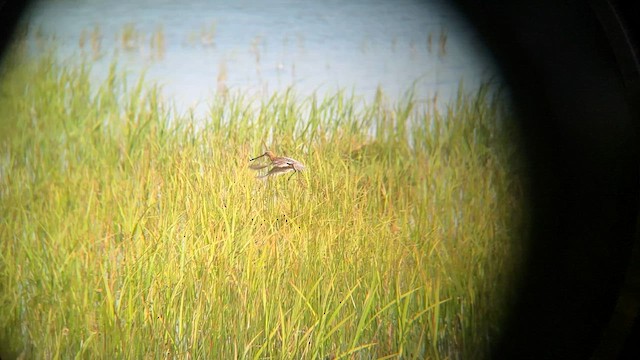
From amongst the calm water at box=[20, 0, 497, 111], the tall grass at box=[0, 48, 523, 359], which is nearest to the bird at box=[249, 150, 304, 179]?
the tall grass at box=[0, 48, 523, 359]

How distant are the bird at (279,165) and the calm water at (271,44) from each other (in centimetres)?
12

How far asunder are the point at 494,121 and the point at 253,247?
1.67 ft

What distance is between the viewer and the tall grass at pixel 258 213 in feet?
4.06

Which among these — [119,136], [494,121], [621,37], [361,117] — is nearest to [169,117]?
[119,136]

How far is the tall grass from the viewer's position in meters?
1.24

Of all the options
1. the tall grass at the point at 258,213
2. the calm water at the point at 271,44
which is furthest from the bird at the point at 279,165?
the calm water at the point at 271,44

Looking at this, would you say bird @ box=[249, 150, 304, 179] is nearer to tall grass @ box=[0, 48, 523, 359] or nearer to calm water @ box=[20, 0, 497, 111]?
tall grass @ box=[0, 48, 523, 359]

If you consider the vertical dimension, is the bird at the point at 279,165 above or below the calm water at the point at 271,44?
below

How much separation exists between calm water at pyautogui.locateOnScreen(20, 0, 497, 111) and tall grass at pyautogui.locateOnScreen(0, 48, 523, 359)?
0.03 meters

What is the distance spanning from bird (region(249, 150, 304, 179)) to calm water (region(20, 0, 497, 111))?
117mm

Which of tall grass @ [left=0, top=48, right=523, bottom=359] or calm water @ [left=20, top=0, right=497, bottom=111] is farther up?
calm water @ [left=20, top=0, right=497, bottom=111]

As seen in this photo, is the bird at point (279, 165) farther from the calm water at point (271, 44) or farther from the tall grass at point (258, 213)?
the calm water at point (271, 44)

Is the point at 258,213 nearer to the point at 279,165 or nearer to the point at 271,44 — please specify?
the point at 279,165

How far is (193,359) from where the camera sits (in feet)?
4.15
